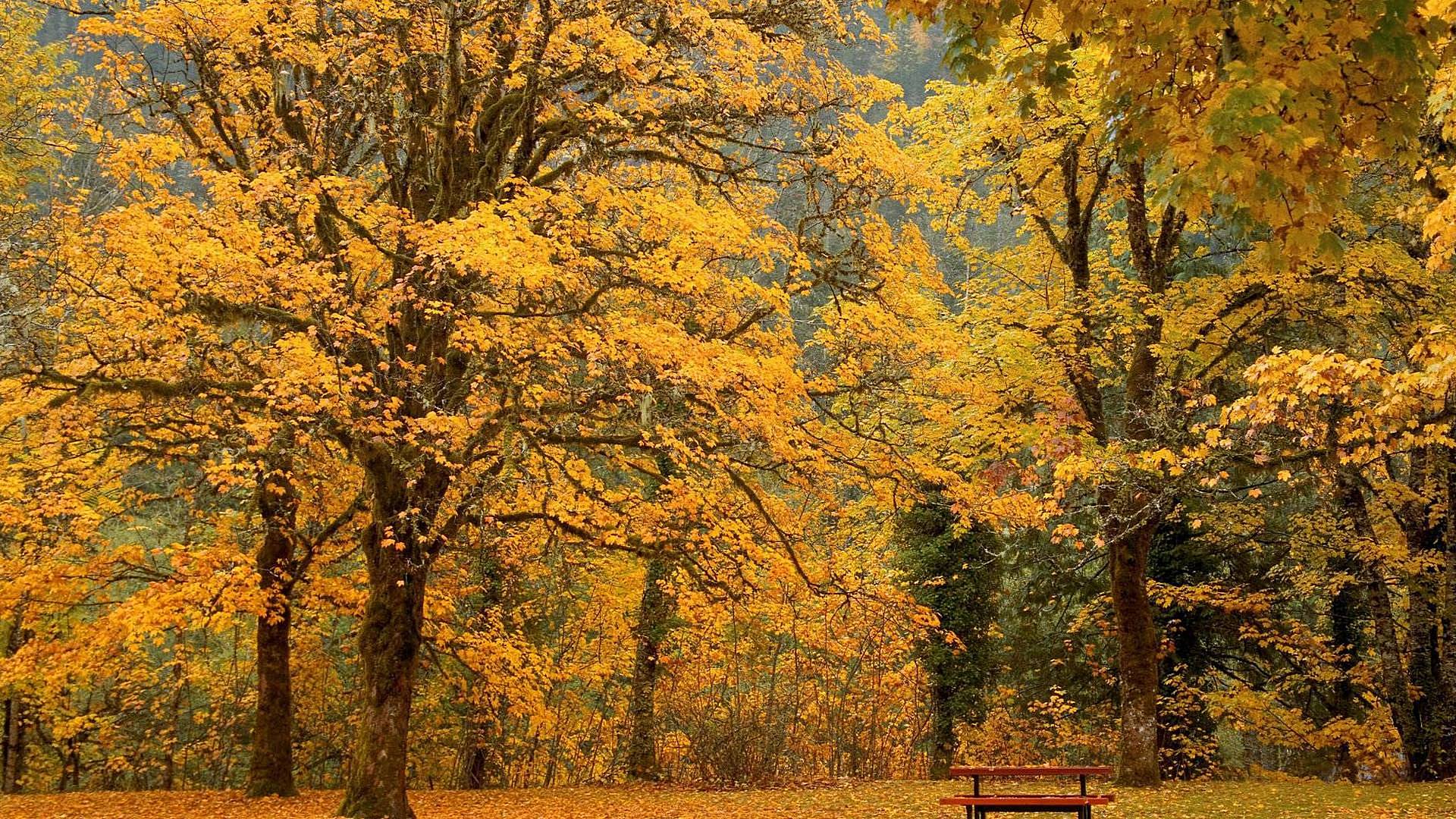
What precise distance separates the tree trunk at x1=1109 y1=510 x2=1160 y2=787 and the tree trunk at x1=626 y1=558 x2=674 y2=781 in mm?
7128

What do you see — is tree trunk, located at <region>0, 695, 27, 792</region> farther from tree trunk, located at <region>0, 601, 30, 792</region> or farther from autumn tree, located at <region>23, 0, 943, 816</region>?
autumn tree, located at <region>23, 0, 943, 816</region>

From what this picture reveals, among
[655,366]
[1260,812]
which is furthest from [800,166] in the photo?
[1260,812]

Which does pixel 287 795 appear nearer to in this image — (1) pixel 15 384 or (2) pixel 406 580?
(2) pixel 406 580

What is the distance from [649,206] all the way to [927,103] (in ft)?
22.1

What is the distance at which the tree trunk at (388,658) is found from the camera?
9.80m

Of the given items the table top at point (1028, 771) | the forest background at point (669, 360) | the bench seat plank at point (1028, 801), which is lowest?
the bench seat plank at point (1028, 801)

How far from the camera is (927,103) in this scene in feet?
49.0

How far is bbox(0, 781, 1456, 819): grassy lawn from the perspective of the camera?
1034 centimetres

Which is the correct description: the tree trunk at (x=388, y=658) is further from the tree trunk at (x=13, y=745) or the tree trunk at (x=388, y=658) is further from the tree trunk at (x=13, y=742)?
the tree trunk at (x=13, y=745)

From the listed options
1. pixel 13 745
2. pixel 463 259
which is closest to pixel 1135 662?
pixel 463 259

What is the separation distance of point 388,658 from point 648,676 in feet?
26.0

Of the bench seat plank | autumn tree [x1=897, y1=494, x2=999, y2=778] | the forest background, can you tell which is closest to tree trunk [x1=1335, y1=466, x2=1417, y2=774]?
the forest background

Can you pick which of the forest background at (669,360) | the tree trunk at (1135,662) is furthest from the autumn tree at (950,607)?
the tree trunk at (1135,662)

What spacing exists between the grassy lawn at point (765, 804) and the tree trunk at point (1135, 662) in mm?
468
